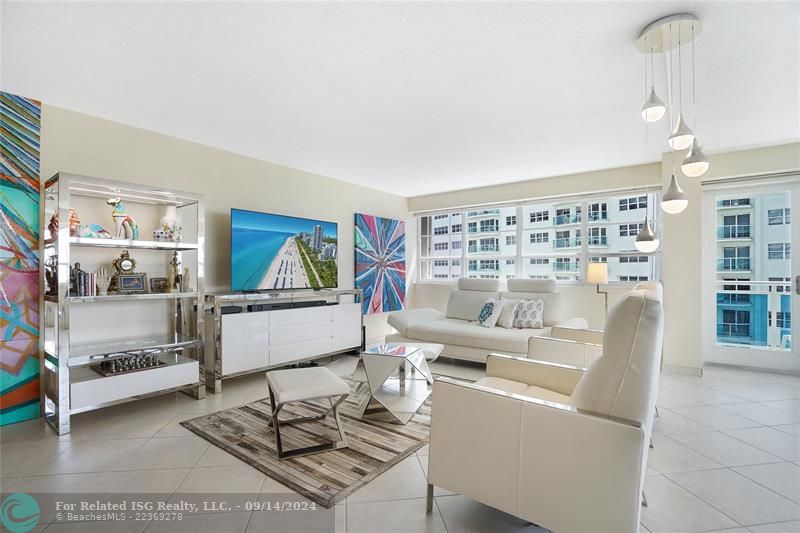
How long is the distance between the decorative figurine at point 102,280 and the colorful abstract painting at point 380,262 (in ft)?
9.71

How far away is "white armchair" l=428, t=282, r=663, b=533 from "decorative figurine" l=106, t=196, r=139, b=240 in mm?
2830

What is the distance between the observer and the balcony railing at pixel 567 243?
5.09 meters

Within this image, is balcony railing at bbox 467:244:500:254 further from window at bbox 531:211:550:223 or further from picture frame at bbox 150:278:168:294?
picture frame at bbox 150:278:168:294

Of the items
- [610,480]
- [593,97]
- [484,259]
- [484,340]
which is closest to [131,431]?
[610,480]

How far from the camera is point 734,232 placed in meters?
4.21

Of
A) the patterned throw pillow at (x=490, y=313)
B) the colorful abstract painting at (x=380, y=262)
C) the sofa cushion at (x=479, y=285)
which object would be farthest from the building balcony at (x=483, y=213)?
the patterned throw pillow at (x=490, y=313)

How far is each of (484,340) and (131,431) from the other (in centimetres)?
318

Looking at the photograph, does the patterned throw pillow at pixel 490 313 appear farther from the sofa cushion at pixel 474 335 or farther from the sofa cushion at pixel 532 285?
the sofa cushion at pixel 532 285

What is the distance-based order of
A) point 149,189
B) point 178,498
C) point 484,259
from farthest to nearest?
point 484,259, point 149,189, point 178,498

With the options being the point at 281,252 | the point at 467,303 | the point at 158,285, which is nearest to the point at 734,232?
the point at 467,303

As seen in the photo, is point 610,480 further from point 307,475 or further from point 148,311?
point 148,311

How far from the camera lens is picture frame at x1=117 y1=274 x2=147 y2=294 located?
2.98 m

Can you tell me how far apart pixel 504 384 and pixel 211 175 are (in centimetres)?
342

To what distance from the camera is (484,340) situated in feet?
13.3
